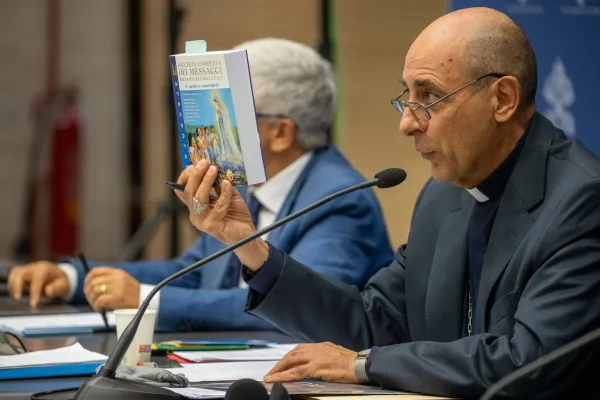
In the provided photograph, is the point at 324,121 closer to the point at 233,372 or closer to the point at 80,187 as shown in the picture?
the point at 233,372

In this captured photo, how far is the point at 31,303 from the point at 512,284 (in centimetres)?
183

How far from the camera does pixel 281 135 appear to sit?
129 inches

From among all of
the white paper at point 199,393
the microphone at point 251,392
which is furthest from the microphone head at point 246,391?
the white paper at point 199,393

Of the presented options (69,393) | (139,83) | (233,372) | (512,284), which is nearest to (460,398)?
(512,284)

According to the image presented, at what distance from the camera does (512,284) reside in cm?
200

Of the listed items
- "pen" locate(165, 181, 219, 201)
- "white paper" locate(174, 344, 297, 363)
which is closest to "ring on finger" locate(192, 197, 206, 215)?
"pen" locate(165, 181, 219, 201)

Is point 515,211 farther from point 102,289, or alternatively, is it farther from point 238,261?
point 238,261

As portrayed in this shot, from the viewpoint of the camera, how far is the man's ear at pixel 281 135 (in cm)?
325

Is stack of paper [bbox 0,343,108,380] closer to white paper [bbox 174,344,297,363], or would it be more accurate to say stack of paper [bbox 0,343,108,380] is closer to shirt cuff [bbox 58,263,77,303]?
white paper [bbox 174,344,297,363]

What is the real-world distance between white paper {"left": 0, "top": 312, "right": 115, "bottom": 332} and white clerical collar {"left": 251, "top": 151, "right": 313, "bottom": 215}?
558 millimetres

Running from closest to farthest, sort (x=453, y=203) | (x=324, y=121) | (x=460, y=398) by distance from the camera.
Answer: (x=460, y=398)
(x=453, y=203)
(x=324, y=121)

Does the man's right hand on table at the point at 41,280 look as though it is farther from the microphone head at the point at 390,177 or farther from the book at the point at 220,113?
the microphone head at the point at 390,177

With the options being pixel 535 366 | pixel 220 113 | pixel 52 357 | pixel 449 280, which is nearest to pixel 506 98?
pixel 449 280

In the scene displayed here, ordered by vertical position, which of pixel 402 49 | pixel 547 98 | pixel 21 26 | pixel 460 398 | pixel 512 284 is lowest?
pixel 460 398
